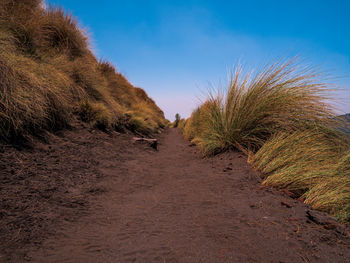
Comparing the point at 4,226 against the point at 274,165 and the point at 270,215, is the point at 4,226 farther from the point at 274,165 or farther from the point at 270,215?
the point at 274,165

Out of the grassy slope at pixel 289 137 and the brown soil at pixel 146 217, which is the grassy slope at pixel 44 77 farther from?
the grassy slope at pixel 289 137

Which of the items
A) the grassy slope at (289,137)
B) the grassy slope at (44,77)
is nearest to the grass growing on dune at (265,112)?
the grassy slope at (289,137)

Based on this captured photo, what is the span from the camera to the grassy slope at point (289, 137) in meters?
1.70

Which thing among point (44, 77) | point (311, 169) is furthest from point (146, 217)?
point (44, 77)

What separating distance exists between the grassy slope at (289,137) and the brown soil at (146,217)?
9.6 inches

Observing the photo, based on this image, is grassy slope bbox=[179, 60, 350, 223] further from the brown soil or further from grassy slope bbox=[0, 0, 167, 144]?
grassy slope bbox=[0, 0, 167, 144]

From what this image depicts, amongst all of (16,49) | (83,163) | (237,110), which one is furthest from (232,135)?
(16,49)

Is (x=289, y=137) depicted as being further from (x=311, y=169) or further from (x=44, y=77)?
(x=44, y=77)

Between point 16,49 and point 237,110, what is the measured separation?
13.9 feet

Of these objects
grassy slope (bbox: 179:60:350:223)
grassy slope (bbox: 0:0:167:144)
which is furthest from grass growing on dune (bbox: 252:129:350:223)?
grassy slope (bbox: 0:0:167:144)

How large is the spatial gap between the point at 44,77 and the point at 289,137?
4.10 metres

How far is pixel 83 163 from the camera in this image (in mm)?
2475

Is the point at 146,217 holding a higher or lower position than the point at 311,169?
lower

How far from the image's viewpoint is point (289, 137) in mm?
2455
